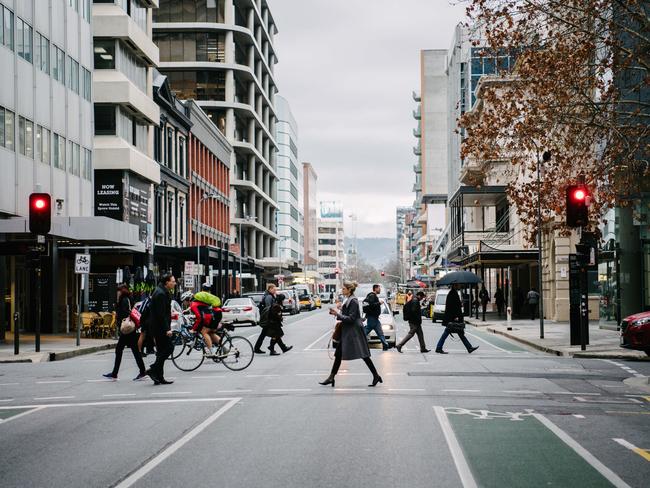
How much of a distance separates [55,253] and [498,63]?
23.8 m

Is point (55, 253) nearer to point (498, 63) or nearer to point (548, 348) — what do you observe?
point (548, 348)

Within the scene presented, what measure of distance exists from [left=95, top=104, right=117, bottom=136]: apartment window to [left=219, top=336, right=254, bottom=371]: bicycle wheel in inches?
1218

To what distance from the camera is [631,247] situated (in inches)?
1416

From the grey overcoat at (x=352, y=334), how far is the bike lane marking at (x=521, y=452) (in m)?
3.39

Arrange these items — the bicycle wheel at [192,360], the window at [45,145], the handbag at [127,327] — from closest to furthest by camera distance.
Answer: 1. the handbag at [127,327]
2. the bicycle wheel at [192,360]
3. the window at [45,145]

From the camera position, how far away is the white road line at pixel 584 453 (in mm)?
8875

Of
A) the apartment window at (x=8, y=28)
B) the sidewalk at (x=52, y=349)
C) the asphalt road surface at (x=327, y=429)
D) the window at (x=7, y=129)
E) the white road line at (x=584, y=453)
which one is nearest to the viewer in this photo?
the white road line at (x=584, y=453)

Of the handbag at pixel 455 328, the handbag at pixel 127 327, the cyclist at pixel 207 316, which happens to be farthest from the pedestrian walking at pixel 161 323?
the handbag at pixel 455 328

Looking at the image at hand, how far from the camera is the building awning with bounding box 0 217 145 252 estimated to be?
31.7 meters

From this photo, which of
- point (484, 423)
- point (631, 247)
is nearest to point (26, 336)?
point (631, 247)

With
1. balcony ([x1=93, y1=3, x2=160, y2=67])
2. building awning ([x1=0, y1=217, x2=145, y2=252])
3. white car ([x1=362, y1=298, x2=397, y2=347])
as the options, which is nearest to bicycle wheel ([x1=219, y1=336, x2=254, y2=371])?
white car ([x1=362, y1=298, x2=397, y2=347])

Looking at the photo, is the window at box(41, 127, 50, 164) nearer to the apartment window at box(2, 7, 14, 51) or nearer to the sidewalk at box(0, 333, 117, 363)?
the apartment window at box(2, 7, 14, 51)

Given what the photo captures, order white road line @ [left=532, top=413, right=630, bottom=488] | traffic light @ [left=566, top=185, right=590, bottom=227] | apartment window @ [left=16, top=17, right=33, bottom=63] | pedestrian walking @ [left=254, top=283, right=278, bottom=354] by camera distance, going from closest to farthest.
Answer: white road line @ [left=532, top=413, right=630, bottom=488] < traffic light @ [left=566, top=185, right=590, bottom=227] < pedestrian walking @ [left=254, top=283, right=278, bottom=354] < apartment window @ [left=16, top=17, right=33, bottom=63]

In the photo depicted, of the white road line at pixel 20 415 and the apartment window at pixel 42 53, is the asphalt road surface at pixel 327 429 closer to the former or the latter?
the white road line at pixel 20 415
